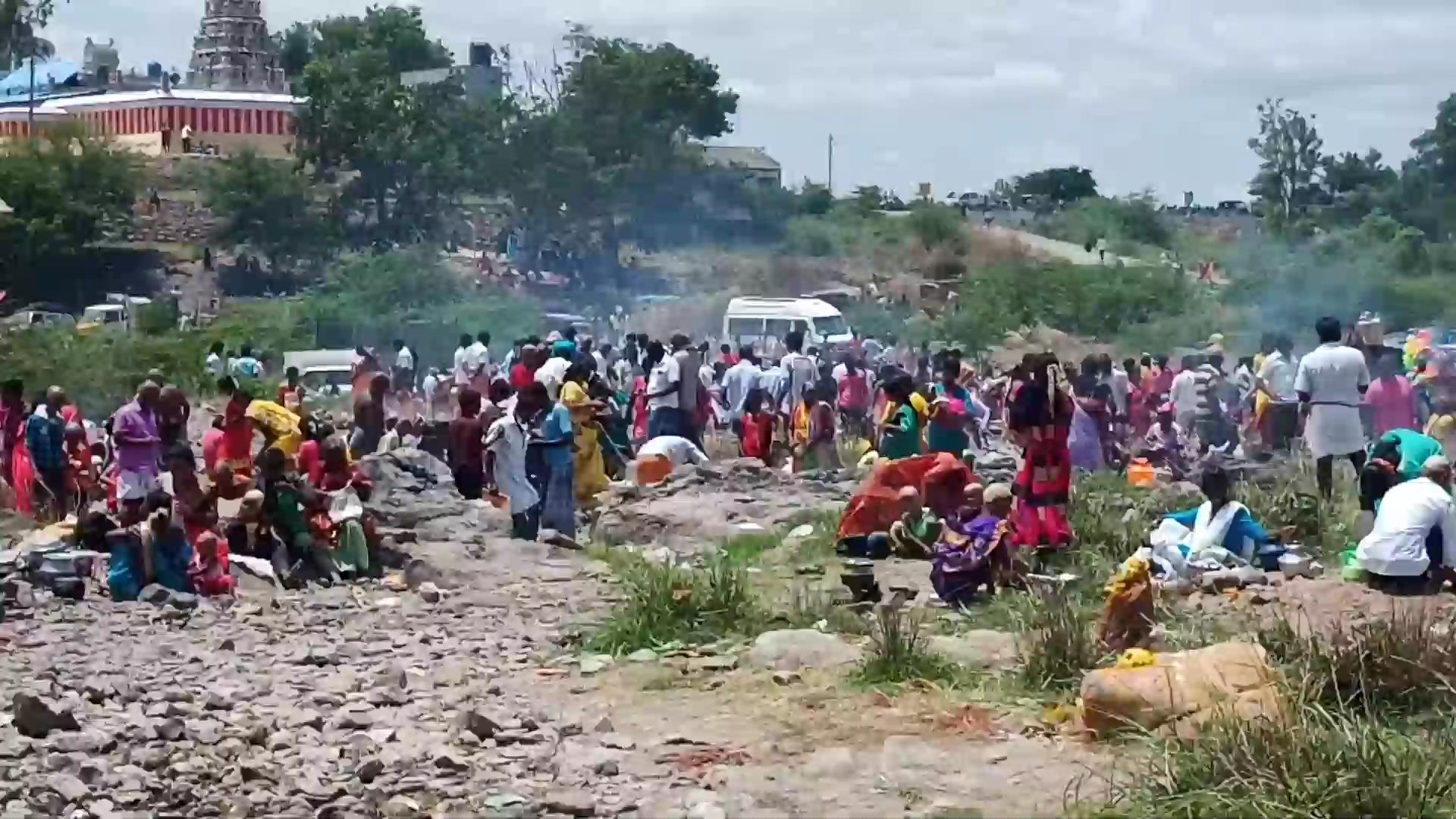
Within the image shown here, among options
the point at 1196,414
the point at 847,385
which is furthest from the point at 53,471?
the point at 1196,414

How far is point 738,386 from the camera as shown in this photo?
1633 cm

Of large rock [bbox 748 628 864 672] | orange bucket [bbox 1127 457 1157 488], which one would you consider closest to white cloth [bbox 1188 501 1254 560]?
large rock [bbox 748 628 864 672]

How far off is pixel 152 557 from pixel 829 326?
53.6 feet

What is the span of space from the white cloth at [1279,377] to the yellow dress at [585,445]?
5565 millimetres

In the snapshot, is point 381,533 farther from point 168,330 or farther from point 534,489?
point 168,330

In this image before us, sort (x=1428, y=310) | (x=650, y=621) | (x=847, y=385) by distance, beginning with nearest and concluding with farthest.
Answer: (x=650, y=621) < (x=847, y=385) < (x=1428, y=310)

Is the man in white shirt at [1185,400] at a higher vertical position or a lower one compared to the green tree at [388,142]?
lower

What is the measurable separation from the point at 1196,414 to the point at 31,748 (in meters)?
11.2

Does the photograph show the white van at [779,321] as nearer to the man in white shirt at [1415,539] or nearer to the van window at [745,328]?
the van window at [745,328]

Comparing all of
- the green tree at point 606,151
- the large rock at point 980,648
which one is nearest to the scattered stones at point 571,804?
the large rock at point 980,648

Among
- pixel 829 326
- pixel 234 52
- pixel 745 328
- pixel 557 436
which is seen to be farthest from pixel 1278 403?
pixel 234 52

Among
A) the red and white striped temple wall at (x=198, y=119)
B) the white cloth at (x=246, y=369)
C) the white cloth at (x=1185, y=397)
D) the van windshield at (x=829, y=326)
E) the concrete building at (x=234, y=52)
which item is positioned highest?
the concrete building at (x=234, y=52)

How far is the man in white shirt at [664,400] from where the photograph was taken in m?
14.4

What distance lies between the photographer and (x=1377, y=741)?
522 cm
